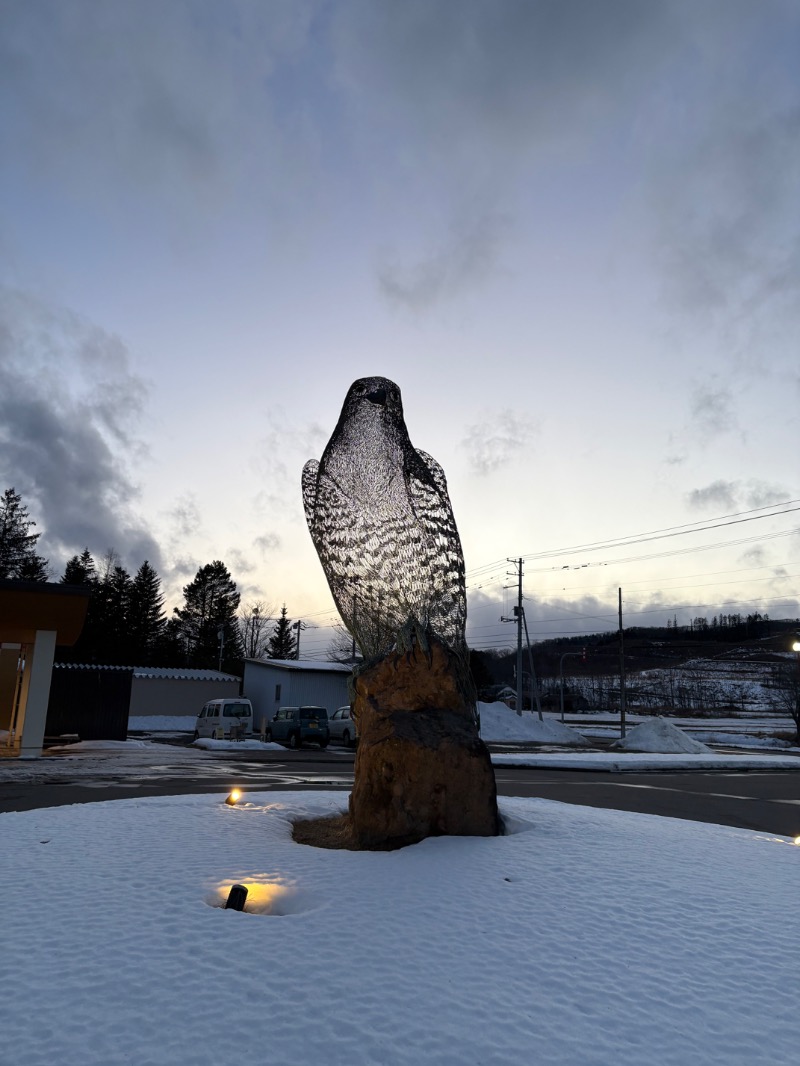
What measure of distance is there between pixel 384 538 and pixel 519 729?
85.9ft

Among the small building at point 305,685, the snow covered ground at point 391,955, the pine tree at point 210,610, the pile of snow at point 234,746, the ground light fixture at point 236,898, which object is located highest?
the pine tree at point 210,610

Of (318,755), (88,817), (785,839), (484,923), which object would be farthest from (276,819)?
(318,755)

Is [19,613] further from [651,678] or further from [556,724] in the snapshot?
[651,678]

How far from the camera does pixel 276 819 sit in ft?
21.6

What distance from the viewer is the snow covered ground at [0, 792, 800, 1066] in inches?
98.8

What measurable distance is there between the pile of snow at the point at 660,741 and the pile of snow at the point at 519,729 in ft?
10.3

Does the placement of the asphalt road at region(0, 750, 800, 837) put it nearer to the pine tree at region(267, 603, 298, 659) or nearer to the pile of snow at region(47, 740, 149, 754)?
the pile of snow at region(47, 740, 149, 754)

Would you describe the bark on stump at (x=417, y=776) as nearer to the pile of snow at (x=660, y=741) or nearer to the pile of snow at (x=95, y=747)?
the pile of snow at (x=95, y=747)

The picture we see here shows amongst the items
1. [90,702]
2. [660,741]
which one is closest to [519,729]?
[660,741]

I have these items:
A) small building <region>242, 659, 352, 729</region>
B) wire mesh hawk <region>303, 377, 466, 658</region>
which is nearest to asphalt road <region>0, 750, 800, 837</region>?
wire mesh hawk <region>303, 377, 466, 658</region>

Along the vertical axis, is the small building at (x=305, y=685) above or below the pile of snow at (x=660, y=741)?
above

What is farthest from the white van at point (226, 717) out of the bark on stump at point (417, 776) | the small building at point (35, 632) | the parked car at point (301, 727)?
the bark on stump at point (417, 776)

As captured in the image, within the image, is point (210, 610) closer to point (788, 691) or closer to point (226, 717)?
point (226, 717)

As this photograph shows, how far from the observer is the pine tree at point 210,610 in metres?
64.2
